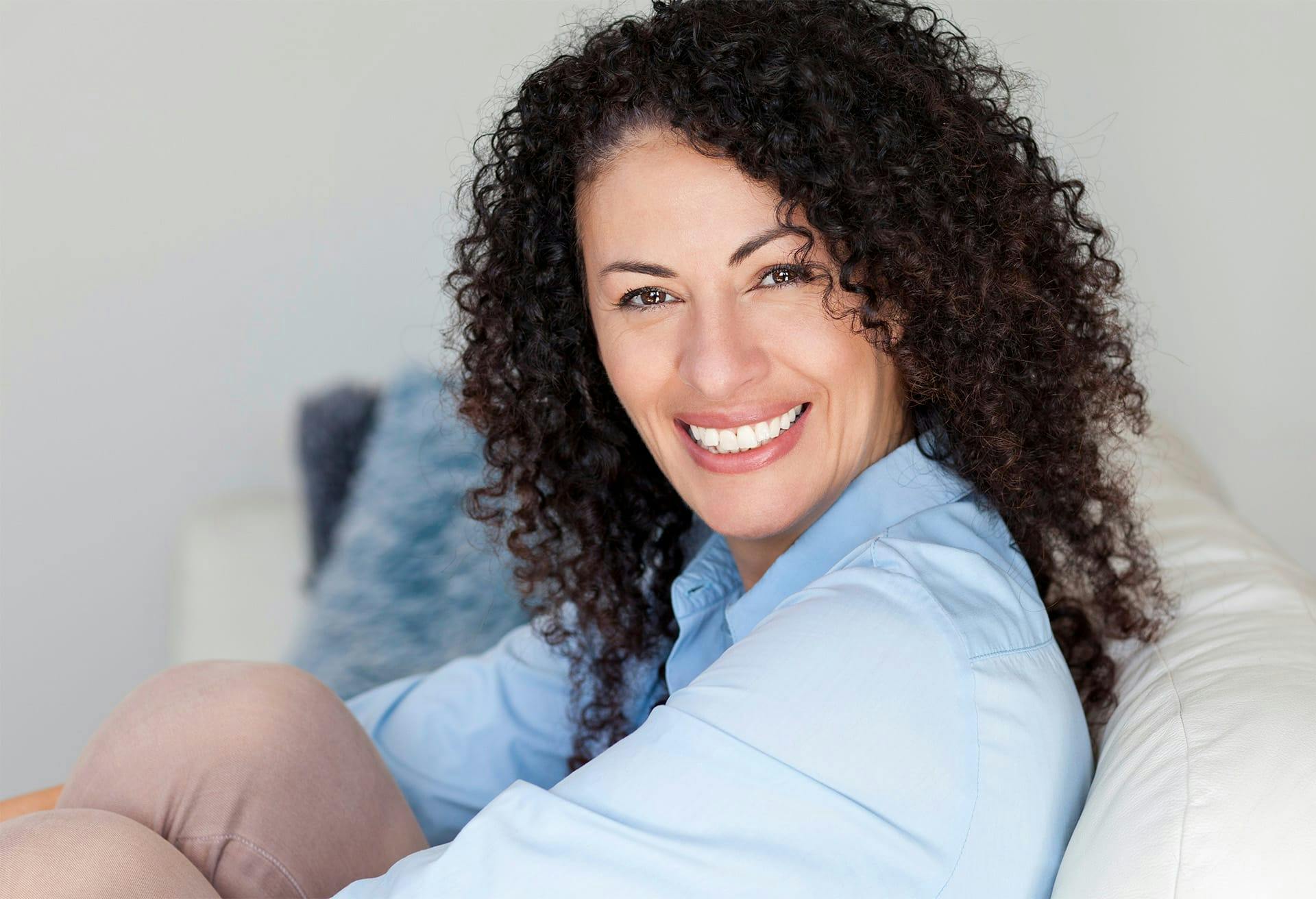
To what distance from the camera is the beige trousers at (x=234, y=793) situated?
3.70 ft

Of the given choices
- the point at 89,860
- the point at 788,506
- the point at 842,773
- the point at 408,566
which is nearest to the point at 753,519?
the point at 788,506

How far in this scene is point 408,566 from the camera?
223 cm

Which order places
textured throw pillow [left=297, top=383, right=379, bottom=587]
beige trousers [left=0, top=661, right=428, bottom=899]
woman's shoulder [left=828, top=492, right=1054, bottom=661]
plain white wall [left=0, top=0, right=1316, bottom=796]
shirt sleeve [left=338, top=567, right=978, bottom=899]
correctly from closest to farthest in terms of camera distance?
shirt sleeve [left=338, top=567, right=978, bottom=899] → woman's shoulder [left=828, top=492, right=1054, bottom=661] → beige trousers [left=0, top=661, right=428, bottom=899] → textured throw pillow [left=297, top=383, right=379, bottom=587] → plain white wall [left=0, top=0, right=1316, bottom=796]

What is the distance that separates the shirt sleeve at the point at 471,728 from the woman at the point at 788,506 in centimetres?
11

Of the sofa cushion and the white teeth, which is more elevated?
the white teeth

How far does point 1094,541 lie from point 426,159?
6.70 ft

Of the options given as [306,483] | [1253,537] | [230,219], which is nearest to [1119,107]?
[1253,537]

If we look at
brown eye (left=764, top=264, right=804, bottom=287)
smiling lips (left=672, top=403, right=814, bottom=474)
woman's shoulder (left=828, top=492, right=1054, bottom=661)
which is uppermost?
brown eye (left=764, top=264, right=804, bottom=287)

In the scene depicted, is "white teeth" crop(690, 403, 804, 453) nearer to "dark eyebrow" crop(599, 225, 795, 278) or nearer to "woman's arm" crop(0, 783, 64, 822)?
"dark eyebrow" crop(599, 225, 795, 278)

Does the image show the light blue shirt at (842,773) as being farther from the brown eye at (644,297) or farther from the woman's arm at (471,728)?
the woman's arm at (471,728)

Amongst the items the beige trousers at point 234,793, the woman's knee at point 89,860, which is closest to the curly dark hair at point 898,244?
the beige trousers at point 234,793

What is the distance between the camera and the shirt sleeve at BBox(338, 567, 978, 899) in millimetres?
856

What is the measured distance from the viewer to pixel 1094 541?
1.36 m

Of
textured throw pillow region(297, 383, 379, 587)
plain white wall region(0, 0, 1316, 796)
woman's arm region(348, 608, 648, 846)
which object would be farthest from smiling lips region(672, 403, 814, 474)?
plain white wall region(0, 0, 1316, 796)
